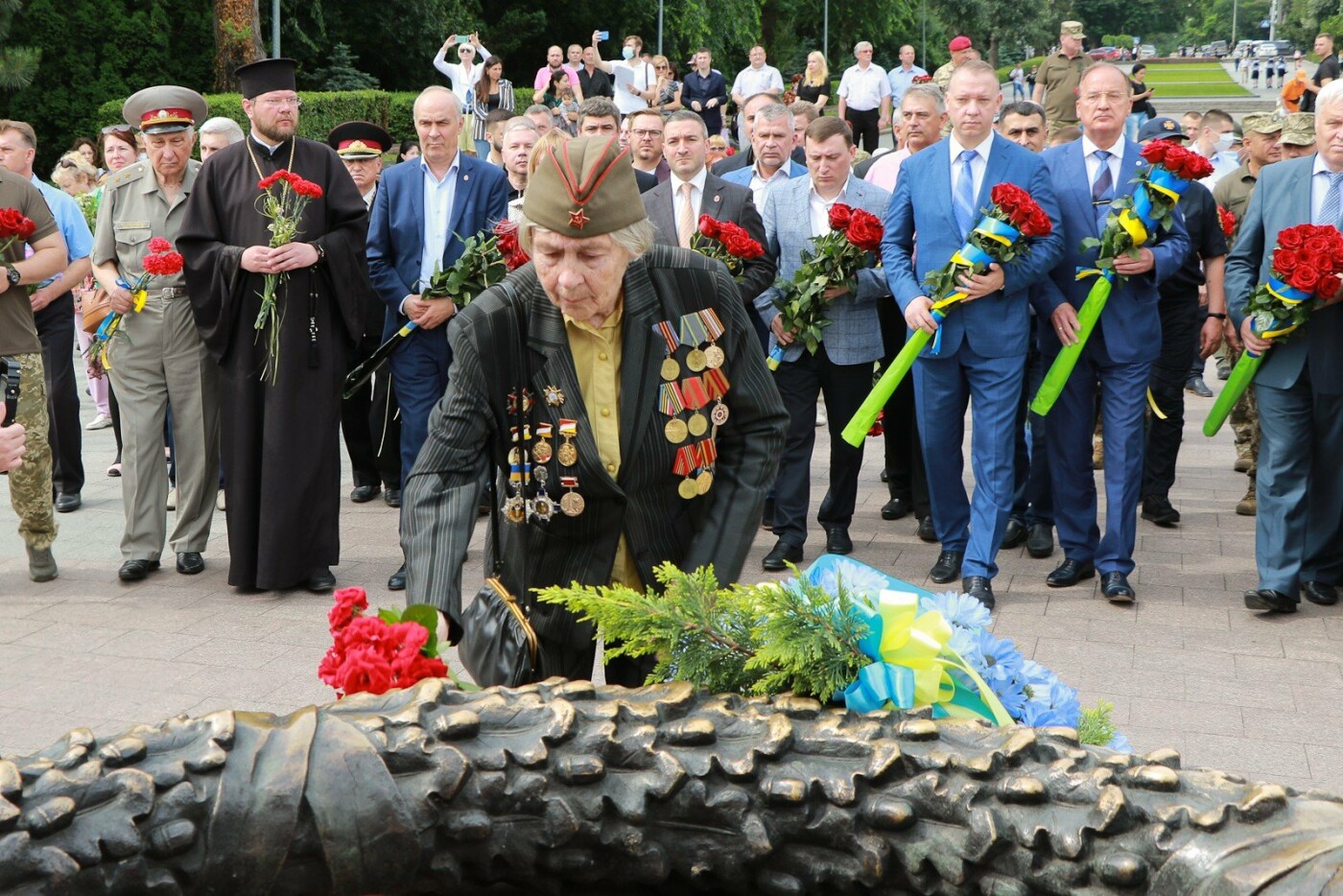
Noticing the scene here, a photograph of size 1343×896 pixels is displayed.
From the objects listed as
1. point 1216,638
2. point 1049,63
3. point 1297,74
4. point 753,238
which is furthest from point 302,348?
point 1297,74

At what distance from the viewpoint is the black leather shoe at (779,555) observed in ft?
25.8

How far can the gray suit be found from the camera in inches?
266

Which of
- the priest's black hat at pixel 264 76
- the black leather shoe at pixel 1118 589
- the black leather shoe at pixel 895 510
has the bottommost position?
the black leather shoe at pixel 895 510

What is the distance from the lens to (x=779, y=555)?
7871 millimetres

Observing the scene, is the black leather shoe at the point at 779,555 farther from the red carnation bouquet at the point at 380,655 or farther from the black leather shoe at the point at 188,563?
the red carnation bouquet at the point at 380,655

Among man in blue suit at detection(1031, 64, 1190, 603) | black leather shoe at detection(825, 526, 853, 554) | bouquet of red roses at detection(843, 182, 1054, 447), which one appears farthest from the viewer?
black leather shoe at detection(825, 526, 853, 554)

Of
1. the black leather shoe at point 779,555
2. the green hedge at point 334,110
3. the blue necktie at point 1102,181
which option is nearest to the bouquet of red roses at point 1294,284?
the blue necktie at point 1102,181

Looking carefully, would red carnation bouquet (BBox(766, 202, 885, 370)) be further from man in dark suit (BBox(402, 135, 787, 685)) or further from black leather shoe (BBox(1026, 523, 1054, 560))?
man in dark suit (BBox(402, 135, 787, 685))

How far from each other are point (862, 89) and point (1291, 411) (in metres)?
18.4

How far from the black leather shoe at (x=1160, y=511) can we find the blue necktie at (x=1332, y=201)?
2386mm

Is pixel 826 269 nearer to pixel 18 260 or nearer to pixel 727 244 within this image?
pixel 727 244

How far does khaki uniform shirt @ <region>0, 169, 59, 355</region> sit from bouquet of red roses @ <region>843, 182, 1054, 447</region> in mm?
4407

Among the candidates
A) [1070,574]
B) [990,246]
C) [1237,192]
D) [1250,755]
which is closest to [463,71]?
[1237,192]

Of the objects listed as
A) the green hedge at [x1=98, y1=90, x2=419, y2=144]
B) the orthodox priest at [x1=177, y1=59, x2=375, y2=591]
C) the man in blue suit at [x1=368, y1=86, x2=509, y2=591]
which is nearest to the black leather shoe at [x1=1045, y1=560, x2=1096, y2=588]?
the man in blue suit at [x1=368, y1=86, x2=509, y2=591]
